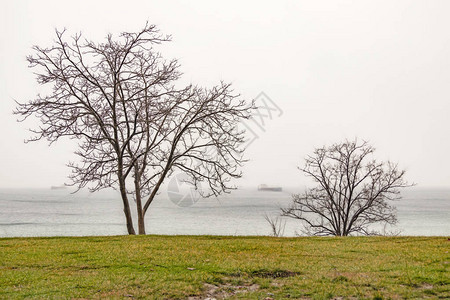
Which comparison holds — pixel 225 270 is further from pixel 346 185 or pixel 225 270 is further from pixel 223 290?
pixel 346 185

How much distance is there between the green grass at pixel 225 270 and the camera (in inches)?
366

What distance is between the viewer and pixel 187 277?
34.4ft

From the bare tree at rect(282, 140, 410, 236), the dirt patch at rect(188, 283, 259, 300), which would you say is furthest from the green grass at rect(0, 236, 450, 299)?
the bare tree at rect(282, 140, 410, 236)

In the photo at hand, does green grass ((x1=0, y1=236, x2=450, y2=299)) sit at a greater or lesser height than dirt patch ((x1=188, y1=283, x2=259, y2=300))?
greater

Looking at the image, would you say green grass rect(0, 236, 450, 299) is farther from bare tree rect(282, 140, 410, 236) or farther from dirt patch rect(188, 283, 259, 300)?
bare tree rect(282, 140, 410, 236)

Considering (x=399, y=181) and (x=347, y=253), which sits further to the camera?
(x=399, y=181)

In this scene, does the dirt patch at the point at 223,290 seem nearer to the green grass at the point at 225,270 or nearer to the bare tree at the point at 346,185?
the green grass at the point at 225,270

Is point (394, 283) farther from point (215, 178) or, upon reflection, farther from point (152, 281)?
point (215, 178)

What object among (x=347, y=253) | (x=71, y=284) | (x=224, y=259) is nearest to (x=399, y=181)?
(x=347, y=253)

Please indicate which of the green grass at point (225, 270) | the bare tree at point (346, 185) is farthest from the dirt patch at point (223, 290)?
the bare tree at point (346, 185)

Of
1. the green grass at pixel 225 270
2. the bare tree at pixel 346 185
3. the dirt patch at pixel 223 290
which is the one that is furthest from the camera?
the bare tree at pixel 346 185

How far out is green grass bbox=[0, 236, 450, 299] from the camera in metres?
9.30

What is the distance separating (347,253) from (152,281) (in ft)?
24.9

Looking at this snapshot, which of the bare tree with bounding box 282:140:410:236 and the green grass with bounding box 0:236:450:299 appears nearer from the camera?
the green grass with bounding box 0:236:450:299
